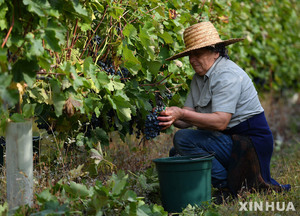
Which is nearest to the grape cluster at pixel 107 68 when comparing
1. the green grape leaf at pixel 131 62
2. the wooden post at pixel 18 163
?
the green grape leaf at pixel 131 62

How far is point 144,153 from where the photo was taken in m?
4.44

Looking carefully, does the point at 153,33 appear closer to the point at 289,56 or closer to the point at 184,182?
the point at 184,182

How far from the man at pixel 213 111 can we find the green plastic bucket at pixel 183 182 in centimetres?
33

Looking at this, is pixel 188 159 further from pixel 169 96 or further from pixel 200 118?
pixel 169 96

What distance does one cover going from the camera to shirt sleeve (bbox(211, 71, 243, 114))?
3.31 metres

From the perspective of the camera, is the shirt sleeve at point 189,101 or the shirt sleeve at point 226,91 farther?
the shirt sleeve at point 189,101

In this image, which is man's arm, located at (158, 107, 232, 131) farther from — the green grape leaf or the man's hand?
the green grape leaf

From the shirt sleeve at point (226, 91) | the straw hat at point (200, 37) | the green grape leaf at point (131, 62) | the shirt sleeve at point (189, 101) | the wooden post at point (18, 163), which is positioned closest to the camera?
the wooden post at point (18, 163)

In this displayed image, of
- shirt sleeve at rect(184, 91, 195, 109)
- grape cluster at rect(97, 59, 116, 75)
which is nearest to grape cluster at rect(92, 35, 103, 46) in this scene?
grape cluster at rect(97, 59, 116, 75)

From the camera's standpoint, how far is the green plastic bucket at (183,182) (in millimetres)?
3047

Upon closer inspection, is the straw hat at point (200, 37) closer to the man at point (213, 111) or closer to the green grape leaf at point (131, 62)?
the man at point (213, 111)

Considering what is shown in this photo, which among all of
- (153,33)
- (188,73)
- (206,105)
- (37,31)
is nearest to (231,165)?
(206,105)

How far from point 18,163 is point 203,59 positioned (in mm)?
1626

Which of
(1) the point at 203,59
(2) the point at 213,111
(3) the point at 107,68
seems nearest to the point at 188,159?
(2) the point at 213,111
